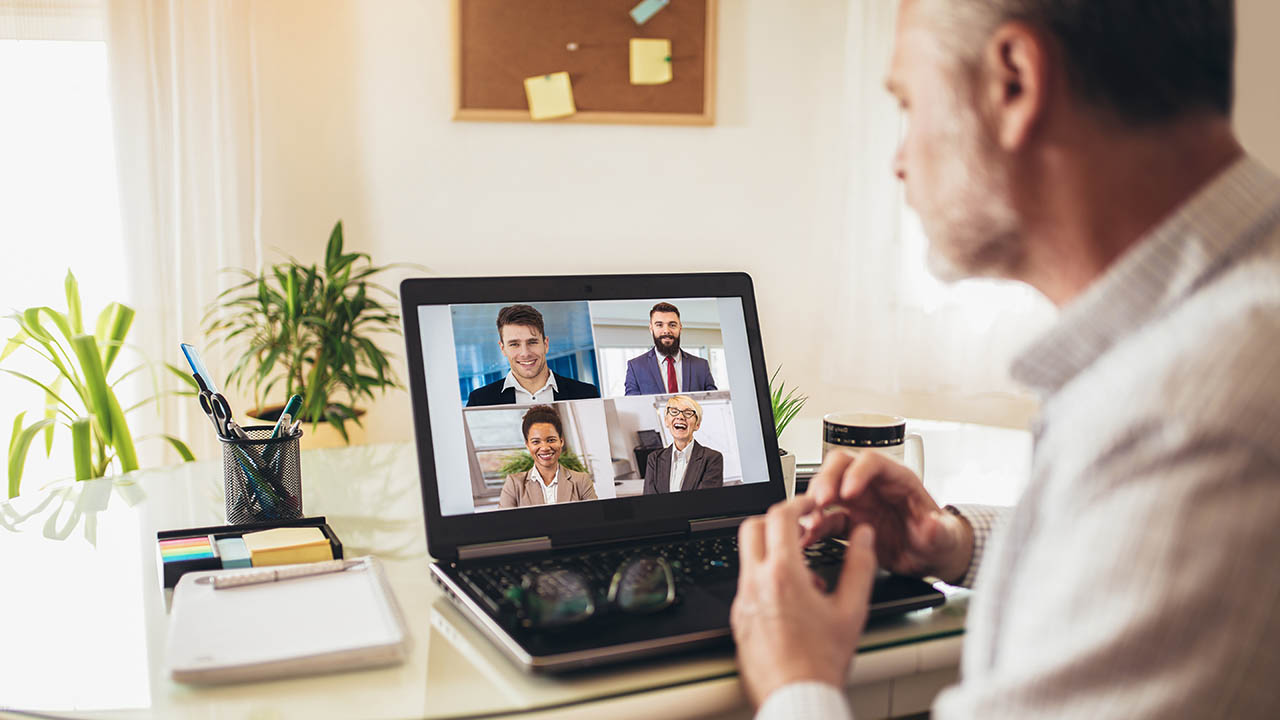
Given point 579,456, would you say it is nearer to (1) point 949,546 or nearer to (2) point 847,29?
(1) point 949,546

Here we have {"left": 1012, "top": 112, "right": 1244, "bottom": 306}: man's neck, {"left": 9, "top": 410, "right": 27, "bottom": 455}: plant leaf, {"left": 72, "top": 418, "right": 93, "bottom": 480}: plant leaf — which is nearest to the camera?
{"left": 1012, "top": 112, "right": 1244, "bottom": 306}: man's neck

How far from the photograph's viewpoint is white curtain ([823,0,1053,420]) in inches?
120

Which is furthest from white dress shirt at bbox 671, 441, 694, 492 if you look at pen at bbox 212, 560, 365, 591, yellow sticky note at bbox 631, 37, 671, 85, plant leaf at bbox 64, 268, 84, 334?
yellow sticky note at bbox 631, 37, 671, 85

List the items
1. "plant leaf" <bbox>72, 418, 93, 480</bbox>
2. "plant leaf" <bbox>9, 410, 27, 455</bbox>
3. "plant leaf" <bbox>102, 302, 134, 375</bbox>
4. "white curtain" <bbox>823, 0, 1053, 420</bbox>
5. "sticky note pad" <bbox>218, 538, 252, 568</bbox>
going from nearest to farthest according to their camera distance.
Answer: "sticky note pad" <bbox>218, 538, 252, 568</bbox> → "plant leaf" <bbox>72, 418, 93, 480</bbox> → "plant leaf" <bbox>9, 410, 27, 455</bbox> → "plant leaf" <bbox>102, 302, 134, 375</bbox> → "white curtain" <bbox>823, 0, 1053, 420</bbox>

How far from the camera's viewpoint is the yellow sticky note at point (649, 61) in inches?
116

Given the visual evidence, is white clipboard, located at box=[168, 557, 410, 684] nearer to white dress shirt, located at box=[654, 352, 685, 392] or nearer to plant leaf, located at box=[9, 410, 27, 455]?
white dress shirt, located at box=[654, 352, 685, 392]

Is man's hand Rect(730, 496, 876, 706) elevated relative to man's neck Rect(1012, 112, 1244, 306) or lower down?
lower down

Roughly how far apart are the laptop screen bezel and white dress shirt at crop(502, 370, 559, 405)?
7 cm

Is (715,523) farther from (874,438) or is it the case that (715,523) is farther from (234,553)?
(234,553)

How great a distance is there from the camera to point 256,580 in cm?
84

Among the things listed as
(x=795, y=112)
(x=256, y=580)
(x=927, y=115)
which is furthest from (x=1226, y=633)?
(x=795, y=112)

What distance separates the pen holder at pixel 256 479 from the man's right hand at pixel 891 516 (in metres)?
0.59

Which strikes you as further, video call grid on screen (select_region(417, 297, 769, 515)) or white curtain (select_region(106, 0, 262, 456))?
white curtain (select_region(106, 0, 262, 456))

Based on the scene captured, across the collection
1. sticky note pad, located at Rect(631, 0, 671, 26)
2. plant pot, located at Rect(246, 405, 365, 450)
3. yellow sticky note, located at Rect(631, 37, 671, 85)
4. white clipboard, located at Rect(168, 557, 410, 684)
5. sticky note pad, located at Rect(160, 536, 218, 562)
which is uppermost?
sticky note pad, located at Rect(631, 0, 671, 26)
